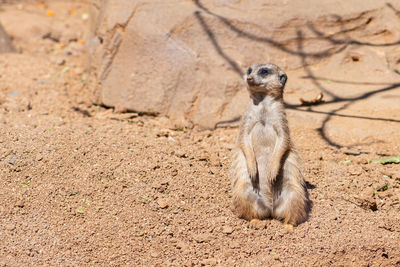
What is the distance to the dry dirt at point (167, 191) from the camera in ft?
8.82

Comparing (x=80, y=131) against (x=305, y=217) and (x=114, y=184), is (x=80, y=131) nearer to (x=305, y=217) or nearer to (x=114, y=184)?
(x=114, y=184)

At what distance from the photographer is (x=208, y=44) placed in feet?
14.6

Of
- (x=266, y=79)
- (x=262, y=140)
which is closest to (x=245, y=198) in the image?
(x=262, y=140)

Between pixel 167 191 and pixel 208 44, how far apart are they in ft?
5.98

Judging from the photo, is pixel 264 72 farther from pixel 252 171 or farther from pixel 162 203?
pixel 162 203

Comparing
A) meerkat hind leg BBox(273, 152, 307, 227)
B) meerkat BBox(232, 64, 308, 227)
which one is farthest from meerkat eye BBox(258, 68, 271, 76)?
meerkat hind leg BBox(273, 152, 307, 227)

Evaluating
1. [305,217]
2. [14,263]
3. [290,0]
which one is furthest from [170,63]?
[14,263]

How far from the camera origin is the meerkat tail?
2973 mm

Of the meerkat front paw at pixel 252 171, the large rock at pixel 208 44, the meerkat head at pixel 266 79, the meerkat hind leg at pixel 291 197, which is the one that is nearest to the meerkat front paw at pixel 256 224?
the meerkat hind leg at pixel 291 197

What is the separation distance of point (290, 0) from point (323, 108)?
1.26 m

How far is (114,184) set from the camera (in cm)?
318

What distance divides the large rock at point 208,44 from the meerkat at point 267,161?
3.67ft

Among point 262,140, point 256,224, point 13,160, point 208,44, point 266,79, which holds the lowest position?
point 256,224

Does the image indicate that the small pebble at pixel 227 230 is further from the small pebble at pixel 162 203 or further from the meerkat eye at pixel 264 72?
the meerkat eye at pixel 264 72
